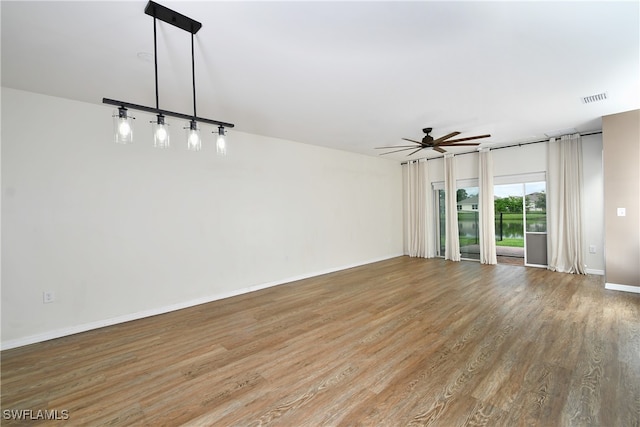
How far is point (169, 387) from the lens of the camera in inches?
86.6

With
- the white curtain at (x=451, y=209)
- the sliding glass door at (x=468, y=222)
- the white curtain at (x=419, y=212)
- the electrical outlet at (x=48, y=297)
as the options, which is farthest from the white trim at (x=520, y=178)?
the electrical outlet at (x=48, y=297)

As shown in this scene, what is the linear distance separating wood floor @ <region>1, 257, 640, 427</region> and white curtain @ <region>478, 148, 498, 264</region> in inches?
93.2

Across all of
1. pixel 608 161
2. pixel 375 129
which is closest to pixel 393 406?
pixel 375 129

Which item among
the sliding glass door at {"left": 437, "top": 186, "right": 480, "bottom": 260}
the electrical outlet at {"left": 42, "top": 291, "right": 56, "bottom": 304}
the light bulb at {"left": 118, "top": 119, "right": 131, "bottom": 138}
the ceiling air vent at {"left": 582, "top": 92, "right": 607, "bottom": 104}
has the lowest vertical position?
the electrical outlet at {"left": 42, "top": 291, "right": 56, "bottom": 304}

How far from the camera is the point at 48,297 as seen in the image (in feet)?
10.3

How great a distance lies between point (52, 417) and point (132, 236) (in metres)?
2.22

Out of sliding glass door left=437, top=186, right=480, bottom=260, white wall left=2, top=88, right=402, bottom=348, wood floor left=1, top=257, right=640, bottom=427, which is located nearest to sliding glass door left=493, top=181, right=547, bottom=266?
sliding glass door left=437, top=186, right=480, bottom=260

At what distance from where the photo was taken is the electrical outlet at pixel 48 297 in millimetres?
3135

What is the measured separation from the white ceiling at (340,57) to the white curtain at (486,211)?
2.35 meters

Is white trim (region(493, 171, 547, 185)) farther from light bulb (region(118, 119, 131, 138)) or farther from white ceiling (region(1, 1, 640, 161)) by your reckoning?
light bulb (region(118, 119, 131, 138))

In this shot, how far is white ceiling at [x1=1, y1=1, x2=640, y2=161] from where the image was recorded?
2.00m

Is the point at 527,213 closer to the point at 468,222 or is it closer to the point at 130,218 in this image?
the point at 468,222

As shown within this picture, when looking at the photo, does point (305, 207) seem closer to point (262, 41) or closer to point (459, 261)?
point (262, 41)

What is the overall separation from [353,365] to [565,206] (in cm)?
585
